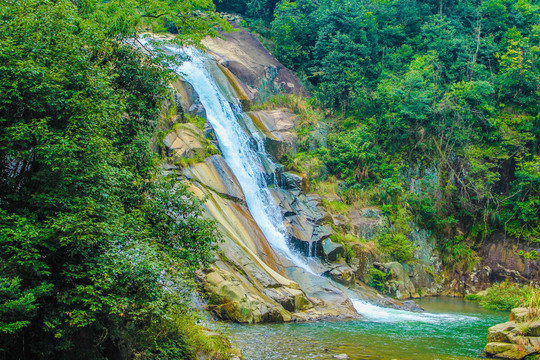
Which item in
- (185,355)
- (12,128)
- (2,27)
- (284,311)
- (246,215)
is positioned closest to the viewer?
(12,128)

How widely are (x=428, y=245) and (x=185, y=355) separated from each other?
2333 cm

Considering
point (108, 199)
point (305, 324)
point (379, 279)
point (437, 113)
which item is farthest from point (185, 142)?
point (437, 113)

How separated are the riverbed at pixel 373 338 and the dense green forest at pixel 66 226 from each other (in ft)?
9.03

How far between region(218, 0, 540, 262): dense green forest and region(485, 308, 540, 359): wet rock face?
52.3 ft

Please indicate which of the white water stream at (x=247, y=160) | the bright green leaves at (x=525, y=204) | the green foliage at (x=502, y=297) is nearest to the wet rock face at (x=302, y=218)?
the white water stream at (x=247, y=160)

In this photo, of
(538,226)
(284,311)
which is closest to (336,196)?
(538,226)

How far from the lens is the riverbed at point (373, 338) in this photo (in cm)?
1090

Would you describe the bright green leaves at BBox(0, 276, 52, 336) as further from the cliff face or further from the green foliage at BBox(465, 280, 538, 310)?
the green foliage at BBox(465, 280, 538, 310)

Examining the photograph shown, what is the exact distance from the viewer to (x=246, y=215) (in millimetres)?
19766

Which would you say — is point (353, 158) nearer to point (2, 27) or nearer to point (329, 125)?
point (329, 125)

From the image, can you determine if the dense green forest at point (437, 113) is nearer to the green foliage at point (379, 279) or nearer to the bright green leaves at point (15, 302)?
the green foliage at point (379, 279)

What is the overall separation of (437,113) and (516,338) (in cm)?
2202

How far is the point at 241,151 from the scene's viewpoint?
24641mm

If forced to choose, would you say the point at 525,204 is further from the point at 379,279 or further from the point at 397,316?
the point at 397,316
